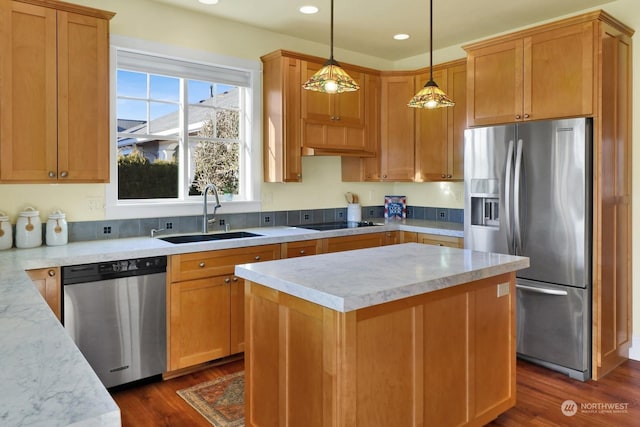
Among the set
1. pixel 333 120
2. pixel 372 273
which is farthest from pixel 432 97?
pixel 333 120

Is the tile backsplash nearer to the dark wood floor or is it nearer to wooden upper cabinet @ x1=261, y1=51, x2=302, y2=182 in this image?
wooden upper cabinet @ x1=261, y1=51, x2=302, y2=182

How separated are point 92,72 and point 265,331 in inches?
83.0

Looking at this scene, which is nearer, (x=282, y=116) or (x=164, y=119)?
(x=164, y=119)

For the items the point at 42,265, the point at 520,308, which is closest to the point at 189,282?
the point at 42,265

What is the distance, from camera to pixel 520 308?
3613 millimetres

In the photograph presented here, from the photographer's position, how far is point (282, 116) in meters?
4.15

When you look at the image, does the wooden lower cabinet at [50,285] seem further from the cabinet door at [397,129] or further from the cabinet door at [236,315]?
the cabinet door at [397,129]

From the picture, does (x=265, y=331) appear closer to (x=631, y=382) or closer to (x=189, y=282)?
(x=189, y=282)

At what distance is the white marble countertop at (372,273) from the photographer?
6.24ft

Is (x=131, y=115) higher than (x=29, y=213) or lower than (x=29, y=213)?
higher

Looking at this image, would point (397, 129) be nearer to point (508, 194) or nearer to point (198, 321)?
point (508, 194)

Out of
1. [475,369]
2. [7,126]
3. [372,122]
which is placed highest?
[372,122]

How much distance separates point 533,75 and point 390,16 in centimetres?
128

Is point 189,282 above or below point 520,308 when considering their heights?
above
